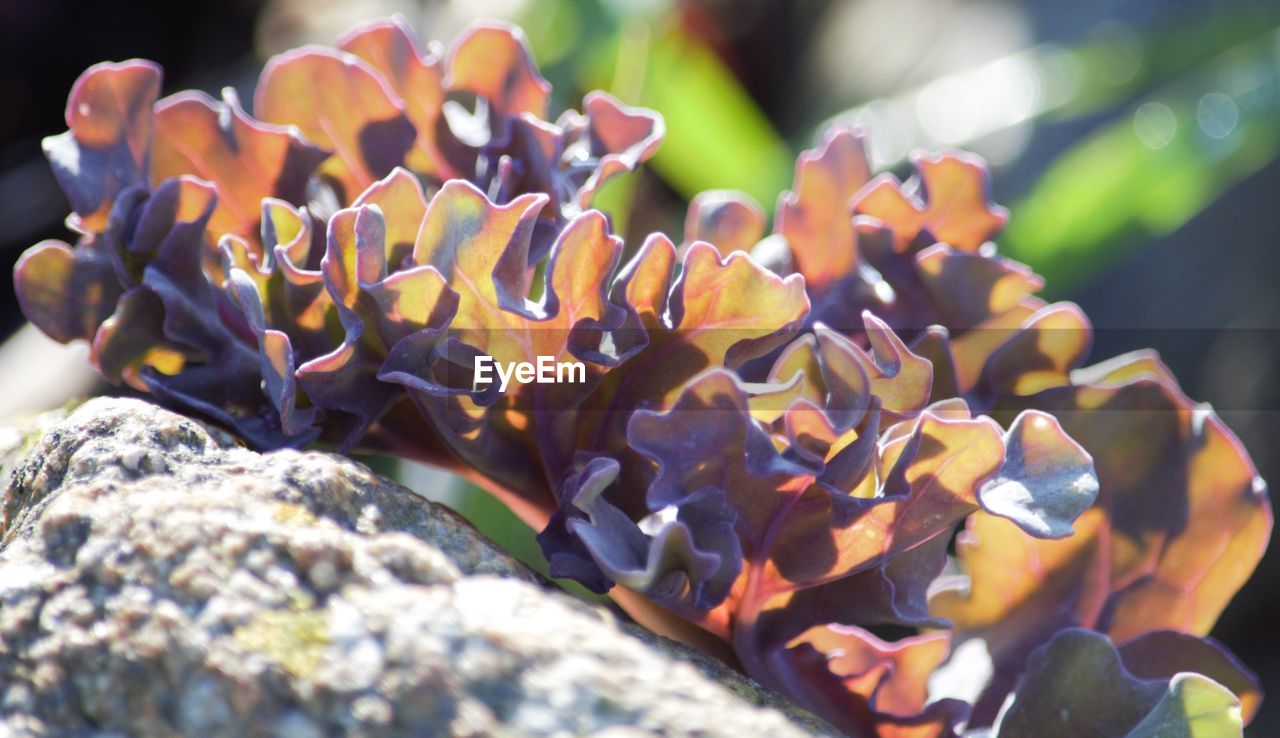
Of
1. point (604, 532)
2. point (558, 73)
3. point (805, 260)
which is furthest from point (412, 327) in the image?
point (558, 73)

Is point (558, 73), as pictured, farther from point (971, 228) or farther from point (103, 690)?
point (103, 690)

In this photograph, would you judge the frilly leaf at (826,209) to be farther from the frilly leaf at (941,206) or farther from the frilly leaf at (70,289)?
the frilly leaf at (70,289)

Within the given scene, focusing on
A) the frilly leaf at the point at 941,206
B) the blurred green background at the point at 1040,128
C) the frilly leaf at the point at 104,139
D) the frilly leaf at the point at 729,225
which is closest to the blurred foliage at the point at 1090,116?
the blurred green background at the point at 1040,128

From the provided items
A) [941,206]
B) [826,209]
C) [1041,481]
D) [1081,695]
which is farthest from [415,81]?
[1081,695]

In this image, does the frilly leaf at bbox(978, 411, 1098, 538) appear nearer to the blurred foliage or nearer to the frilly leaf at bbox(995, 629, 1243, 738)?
the frilly leaf at bbox(995, 629, 1243, 738)

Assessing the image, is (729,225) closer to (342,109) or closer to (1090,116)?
(342,109)

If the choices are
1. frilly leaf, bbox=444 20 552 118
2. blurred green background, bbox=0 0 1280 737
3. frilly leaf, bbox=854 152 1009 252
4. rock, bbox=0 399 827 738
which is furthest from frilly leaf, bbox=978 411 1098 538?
blurred green background, bbox=0 0 1280 737
